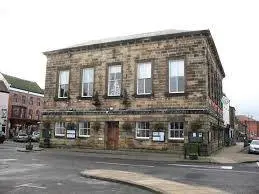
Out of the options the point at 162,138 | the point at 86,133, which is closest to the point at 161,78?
the point at 162,138

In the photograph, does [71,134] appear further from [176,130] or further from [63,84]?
[176,130]

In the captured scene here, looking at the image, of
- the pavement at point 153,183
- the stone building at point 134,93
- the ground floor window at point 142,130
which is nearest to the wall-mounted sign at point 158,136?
the stone building at point 134,93

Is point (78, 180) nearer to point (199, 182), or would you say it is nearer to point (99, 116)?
point (199, 182)

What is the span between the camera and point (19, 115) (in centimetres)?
6538

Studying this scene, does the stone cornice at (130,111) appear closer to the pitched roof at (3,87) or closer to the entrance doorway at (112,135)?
the entrance doorway at (112,135)

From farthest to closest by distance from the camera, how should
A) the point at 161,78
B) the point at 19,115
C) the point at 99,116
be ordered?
the point at 19,115, the point at 99,116, the point at 161,78

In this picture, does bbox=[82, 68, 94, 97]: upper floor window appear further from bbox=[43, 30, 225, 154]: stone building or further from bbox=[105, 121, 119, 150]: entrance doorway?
bbox=[105, 121, 119, 150]: entrance doorway

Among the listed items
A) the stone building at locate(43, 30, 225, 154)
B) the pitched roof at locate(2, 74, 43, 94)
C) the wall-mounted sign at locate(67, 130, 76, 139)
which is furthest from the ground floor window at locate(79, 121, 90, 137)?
the pitched roof at locate(2, 74, 43, 94)

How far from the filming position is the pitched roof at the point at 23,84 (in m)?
64.3

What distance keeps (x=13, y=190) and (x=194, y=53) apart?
1765cm

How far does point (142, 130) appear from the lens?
2645 cm

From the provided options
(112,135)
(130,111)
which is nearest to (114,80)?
(130,111)

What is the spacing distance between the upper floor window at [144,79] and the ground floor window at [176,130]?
2.97 meters

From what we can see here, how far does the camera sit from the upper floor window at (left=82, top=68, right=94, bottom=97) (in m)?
Result: 29.2
